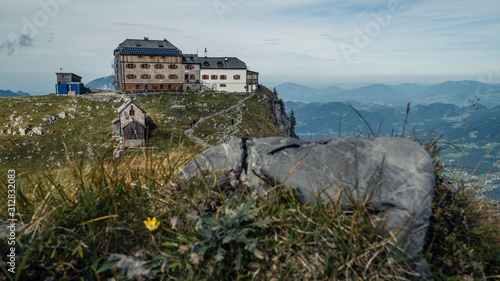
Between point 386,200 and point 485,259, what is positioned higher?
point 386,200

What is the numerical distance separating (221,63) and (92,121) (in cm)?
4547

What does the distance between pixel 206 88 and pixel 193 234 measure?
85.9 metres

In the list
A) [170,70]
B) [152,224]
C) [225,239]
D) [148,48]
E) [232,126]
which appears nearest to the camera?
[225,239]

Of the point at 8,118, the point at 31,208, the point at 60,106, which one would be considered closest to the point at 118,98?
the point at 60,106

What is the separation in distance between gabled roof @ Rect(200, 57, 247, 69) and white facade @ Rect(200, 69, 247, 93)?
1.13 metres

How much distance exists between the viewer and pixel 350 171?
4.24 metres

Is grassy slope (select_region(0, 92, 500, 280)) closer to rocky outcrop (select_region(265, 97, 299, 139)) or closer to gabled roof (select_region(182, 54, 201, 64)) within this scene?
rocky outcrop (select_region(265, 97, 299, 139))

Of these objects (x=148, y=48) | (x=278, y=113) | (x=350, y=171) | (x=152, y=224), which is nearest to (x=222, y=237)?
(x=152, y=224)

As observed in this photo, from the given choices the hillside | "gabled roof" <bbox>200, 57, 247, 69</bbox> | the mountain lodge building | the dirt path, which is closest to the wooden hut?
the hillside

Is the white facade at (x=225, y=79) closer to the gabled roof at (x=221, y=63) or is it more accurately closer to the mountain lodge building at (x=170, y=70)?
the mountain lodge building at (x=170, y=70)

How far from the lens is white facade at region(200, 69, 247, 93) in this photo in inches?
3398

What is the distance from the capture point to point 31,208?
13.4 ft

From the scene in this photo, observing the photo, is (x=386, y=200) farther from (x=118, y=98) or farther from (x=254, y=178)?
→ (x=118, y=98)

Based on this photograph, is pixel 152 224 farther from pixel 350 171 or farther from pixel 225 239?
pixel 350 171
